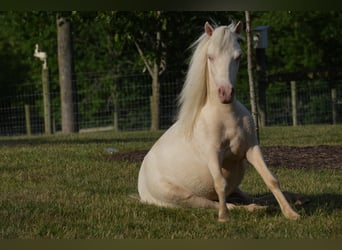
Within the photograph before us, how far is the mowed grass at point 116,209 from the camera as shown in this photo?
364cm

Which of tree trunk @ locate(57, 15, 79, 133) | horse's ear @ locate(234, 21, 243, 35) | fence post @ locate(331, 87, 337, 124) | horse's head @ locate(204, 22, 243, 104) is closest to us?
horse's head @ locate(204, 22, 243, 104)

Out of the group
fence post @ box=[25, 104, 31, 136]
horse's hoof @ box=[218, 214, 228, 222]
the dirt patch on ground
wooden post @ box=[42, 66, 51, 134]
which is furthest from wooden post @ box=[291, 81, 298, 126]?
horse's hoof @ box=[218, 214, 228, 222]

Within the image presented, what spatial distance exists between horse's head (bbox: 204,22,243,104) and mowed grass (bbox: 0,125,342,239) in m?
0.83

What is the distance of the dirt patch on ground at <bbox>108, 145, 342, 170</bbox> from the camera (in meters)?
7.66

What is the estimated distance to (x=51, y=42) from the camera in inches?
1000

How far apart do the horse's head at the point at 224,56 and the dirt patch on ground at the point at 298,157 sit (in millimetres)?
3732

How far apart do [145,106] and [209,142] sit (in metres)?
17.1

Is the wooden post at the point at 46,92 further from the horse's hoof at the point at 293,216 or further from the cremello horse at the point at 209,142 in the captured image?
the horse's hoof at the point at 293,216

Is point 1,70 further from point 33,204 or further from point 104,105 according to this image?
point 33,204

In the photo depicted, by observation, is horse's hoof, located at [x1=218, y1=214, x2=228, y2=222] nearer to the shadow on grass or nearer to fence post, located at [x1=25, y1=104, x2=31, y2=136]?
the shadow on grass

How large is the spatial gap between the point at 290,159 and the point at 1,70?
2191cm

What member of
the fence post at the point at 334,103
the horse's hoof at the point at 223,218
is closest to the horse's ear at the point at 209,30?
the horse's hoof at the point at 223,218

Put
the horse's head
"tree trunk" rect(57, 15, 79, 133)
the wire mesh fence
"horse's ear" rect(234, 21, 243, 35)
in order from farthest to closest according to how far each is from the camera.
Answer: the wire mesh fence, "tree trunk" rect(57, 15, 79, 133), "horse's ear" rect(234, 21, 243, 35), the horse's head

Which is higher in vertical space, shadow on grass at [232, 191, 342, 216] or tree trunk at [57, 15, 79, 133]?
tree trunk at [57, 15, 79, 133]
